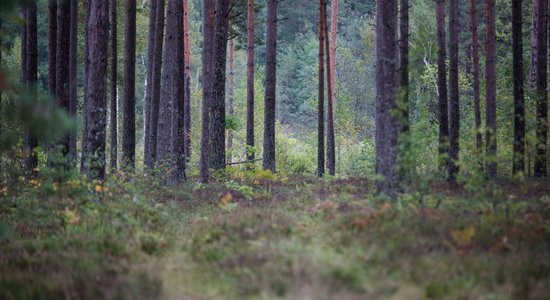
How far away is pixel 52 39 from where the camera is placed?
1856 centimetres

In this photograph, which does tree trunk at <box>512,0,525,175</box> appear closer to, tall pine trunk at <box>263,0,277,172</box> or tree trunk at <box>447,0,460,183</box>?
tree trunk at <box>447,0,460,183</box>

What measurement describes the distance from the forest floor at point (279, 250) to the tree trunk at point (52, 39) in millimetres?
9325

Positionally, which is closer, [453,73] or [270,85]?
[453,73]

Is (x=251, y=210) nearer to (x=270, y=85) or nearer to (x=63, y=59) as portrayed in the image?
(x=63, y=59)

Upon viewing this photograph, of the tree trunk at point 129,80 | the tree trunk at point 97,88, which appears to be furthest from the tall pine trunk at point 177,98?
the tree trunk at point 97,88

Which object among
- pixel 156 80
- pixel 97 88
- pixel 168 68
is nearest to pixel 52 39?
pixel 156 80

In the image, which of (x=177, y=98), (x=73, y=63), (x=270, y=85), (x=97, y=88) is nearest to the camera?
(x=97, y=88)

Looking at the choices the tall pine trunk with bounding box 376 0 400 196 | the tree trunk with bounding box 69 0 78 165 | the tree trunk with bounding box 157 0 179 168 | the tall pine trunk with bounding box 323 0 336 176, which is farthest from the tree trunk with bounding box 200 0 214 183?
the tall pine trunk with bounding box 323 0 336 176

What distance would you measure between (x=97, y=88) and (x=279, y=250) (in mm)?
7576

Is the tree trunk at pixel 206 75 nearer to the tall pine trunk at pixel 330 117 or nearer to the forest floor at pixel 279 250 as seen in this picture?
the forest floor at pixel 279 250

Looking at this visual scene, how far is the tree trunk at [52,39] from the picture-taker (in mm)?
18316

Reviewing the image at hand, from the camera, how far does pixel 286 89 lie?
204 feet

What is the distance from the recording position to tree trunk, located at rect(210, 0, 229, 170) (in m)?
17.4

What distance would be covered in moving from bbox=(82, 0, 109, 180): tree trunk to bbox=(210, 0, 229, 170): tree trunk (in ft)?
18.2
